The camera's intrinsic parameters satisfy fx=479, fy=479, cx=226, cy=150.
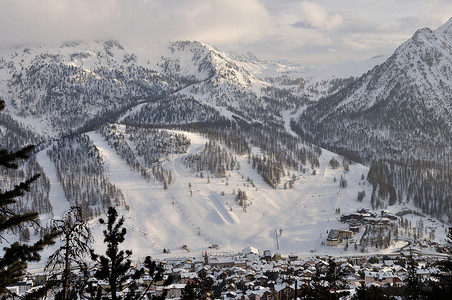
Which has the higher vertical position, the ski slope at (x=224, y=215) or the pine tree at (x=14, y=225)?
the pine tree at (x=14, y=225)

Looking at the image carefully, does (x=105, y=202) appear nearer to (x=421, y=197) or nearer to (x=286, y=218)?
(x=286, y=218)

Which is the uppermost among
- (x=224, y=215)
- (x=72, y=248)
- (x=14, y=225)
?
(x=14, y=225)

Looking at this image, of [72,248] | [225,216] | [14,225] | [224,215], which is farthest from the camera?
[224,215]

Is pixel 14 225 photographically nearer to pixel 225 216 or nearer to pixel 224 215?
pixel 225 216

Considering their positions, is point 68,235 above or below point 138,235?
above

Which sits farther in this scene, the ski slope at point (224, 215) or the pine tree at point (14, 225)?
the ski slope at point (224, 215)

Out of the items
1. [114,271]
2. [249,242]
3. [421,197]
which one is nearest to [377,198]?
[421,197]

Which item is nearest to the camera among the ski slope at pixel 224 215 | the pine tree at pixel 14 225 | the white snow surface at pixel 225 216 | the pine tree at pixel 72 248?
the pine tree at pixel 14 225

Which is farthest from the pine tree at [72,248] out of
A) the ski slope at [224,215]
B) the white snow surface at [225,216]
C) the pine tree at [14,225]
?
the ski slope at [224,215]

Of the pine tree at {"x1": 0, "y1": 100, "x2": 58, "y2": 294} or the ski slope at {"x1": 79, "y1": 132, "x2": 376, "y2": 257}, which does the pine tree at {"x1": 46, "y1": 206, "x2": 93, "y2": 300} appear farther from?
the ski slope at {"x1": 79, "y1": 132, "x2": 376, "y2": 257}

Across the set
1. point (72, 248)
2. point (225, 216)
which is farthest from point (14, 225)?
point (225, 216)

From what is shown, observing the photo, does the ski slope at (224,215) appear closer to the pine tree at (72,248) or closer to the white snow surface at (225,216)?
the white snow surface at (225,216)
